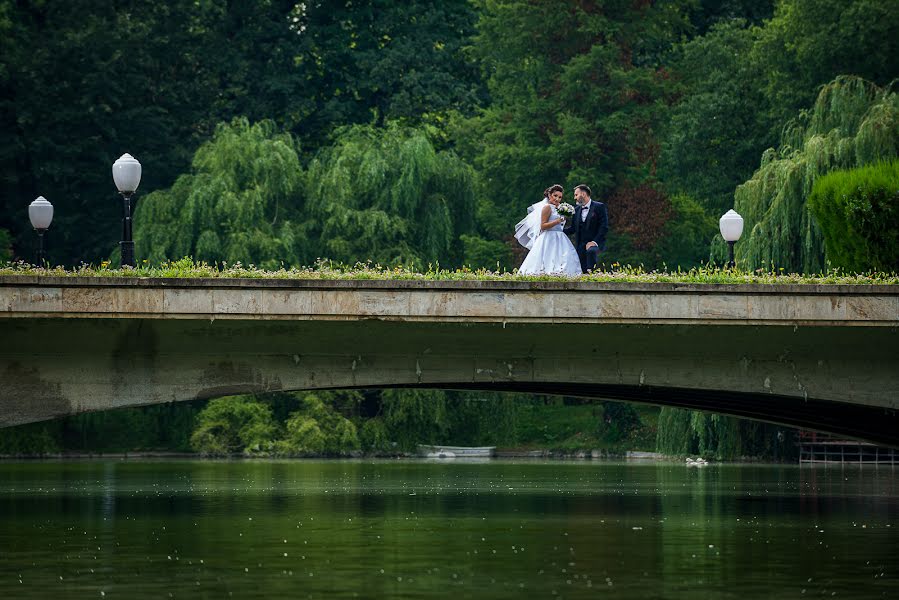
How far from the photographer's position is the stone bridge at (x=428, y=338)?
91.3 ft

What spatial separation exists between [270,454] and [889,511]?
108 feet

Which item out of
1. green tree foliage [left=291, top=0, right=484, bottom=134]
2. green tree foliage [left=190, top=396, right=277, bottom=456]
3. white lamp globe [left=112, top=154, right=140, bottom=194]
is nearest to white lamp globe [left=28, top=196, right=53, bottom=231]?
white lamp globe [left=112, top=154, right=140, bottom=194]

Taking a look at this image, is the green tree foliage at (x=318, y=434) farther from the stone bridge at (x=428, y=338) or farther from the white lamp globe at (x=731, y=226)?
the stone bridge at (x=428, y=338)

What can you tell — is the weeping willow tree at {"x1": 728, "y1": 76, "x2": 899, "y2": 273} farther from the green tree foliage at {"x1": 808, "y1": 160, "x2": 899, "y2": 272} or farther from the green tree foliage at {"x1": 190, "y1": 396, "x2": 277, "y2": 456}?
the green tree foliage at {"x1": 190, "y1": 396, "x2": 277, "y2": 456}

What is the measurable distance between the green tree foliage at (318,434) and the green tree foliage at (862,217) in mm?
28072

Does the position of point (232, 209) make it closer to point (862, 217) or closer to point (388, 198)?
point (388, 198)

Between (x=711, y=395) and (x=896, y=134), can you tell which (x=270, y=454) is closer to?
(x=896, y=134)

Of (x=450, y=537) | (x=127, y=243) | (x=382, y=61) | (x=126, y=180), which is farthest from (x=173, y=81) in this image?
(x=450, y=537)

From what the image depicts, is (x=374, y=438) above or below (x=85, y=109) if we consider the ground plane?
below

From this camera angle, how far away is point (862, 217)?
114 ft

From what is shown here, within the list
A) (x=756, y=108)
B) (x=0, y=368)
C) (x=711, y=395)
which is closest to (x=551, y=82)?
(x=756, y=108)

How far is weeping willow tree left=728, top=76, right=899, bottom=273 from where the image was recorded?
4716cm

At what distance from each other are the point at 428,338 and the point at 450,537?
12.4 ft

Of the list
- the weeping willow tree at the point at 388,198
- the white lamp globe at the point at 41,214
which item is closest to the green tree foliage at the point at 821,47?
the weeping willow tree at the point at 388,198
